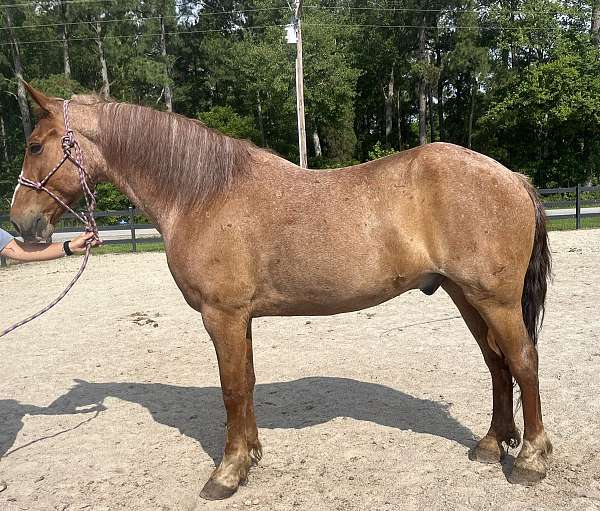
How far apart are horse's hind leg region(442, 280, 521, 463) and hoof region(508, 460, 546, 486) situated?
0.26 meters

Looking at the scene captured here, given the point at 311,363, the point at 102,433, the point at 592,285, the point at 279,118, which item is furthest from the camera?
the point at 279,118

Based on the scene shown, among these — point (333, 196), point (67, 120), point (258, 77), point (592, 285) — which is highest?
point (258, 77)

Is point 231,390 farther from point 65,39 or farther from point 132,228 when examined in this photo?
point 65,39

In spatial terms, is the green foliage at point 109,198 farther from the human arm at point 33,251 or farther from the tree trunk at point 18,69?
the human arm at point 33,251

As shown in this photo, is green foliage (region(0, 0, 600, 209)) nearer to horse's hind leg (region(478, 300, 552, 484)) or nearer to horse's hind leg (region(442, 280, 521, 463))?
horse's hind leg (region(442, 280, 521, 463))

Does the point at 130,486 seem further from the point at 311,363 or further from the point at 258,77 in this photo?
the point at 258,77

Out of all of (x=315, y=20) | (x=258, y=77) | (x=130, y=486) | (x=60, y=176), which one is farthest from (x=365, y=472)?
(x=315, y=20)

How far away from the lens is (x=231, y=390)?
3037 mm

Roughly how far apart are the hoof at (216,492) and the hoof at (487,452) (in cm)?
154

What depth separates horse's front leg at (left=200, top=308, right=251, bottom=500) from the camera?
2.95m

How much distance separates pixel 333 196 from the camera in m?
2.96

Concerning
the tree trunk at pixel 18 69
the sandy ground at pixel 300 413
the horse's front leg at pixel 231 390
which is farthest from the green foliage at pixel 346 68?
the horse's front leg at pixel 231 390

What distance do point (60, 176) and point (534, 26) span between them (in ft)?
116

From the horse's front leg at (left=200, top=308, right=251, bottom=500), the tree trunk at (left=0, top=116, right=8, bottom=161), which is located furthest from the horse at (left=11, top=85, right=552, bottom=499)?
the tree trunk at (left=0, top=116, right=8, bottom=161)
